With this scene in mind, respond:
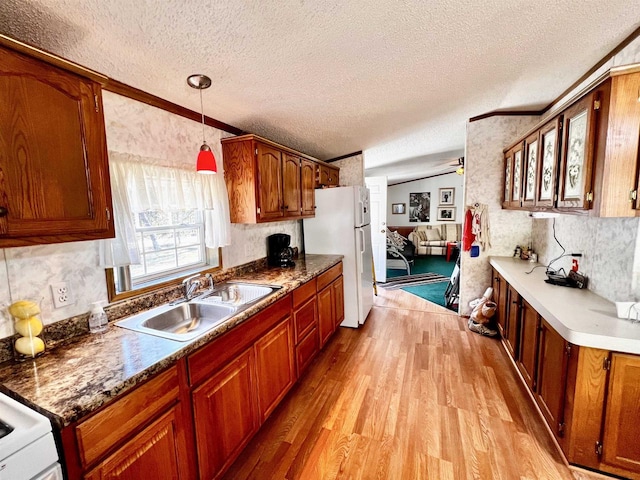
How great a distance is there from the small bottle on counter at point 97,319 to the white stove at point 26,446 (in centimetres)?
56

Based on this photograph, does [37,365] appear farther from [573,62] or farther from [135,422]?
[573,62]

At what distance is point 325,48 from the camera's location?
4.83 ft

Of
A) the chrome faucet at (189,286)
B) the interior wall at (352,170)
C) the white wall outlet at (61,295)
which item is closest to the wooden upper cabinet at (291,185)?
the chrome faucet at (189,286)

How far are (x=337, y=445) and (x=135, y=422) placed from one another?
1.21 meters

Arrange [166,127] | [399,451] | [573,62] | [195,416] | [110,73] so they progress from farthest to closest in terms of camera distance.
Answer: [573,62] < [166,127] < [399,451] < [110,73] < [195,416]

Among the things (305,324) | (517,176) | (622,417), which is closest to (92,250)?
(305,324)

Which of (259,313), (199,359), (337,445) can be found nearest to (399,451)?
(337,445)

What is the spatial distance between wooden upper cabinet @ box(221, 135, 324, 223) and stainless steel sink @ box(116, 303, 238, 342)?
2.48ft

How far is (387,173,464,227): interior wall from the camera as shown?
7.95 m

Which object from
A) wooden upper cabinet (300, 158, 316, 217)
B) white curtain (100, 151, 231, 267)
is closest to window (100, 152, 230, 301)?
white curtain (100, 151, 231, 267)

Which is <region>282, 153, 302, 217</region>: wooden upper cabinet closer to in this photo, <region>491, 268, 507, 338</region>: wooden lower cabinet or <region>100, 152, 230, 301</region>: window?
<region>100, 152, 230, 301</region>: window

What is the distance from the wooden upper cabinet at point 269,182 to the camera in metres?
2.23

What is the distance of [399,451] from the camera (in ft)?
5.45

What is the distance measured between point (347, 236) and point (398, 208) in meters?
5.92
